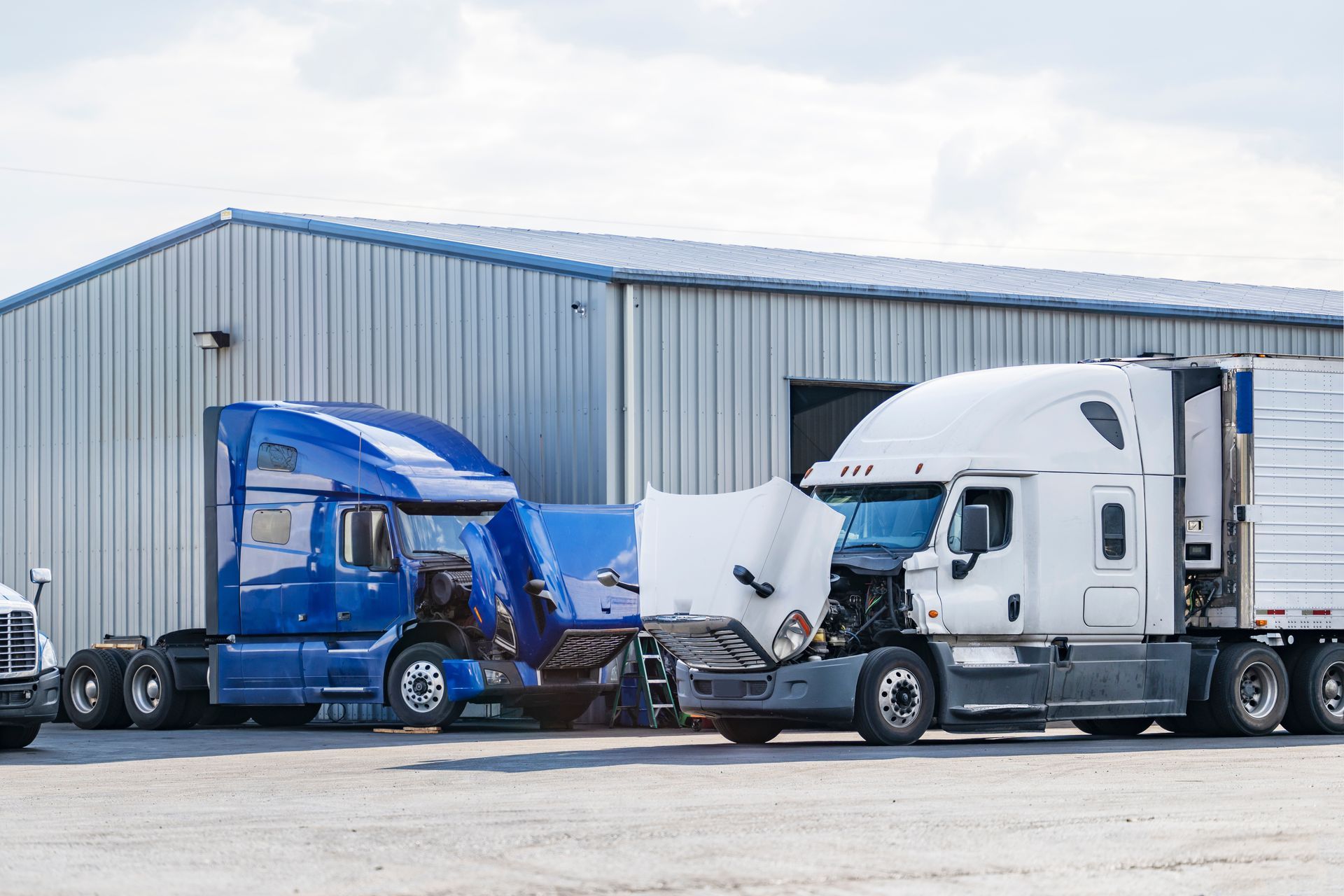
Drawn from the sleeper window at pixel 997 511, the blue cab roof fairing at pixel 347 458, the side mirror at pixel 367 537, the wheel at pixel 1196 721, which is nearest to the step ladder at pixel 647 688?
the blue cab roof fairing at pixel 347 458

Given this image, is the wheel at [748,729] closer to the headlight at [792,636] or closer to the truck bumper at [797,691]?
the truck bumper at [797,691]

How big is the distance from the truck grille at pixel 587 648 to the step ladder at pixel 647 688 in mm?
885

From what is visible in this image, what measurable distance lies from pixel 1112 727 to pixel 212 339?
14.6 meters

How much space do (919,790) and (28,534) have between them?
858 inches

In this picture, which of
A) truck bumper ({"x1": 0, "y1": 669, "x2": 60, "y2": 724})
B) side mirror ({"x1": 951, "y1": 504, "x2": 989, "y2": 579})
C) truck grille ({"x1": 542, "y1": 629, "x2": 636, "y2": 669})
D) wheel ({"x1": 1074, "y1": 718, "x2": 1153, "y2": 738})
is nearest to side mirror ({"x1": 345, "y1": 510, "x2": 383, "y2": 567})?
truck grille ({"x1": 542, "y1": 629, "x2": 636, "y2": 669})

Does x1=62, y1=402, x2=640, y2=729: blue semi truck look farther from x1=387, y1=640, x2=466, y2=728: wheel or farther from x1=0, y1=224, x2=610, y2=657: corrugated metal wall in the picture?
x1=0, y1=224, x2=610, y2=657: corrugated metal wall

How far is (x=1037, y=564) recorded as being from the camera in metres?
17.6

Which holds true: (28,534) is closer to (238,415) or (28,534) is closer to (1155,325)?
(238,415)

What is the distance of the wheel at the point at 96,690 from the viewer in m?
23.6

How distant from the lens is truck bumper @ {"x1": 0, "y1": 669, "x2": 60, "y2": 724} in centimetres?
1798

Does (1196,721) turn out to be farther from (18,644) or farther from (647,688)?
(18,644)

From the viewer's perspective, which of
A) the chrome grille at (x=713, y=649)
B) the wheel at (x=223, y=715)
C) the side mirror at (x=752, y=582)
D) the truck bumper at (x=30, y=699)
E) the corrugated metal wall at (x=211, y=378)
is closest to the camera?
the side mirror at (x=752, y=582)

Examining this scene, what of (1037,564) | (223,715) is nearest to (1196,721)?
(1037,564)

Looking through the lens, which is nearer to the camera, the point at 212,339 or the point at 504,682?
the point at 504,682
